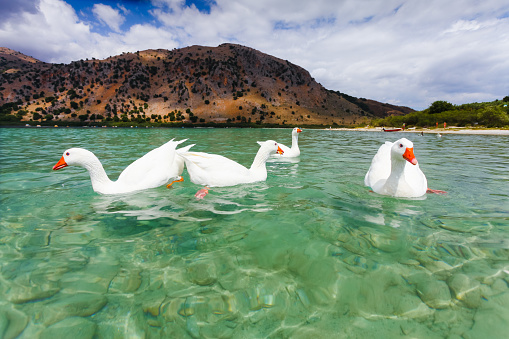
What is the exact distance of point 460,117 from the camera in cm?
4456

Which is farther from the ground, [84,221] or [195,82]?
[195,82]

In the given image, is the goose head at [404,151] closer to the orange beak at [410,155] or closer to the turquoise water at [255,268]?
the orange beak at [410,155]

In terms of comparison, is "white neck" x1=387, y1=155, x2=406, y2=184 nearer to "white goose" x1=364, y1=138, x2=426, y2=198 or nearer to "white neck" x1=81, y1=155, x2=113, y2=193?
"white goose" x1=364, y1=138, x2=426, y2=198

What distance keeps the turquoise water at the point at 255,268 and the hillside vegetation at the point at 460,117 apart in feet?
169

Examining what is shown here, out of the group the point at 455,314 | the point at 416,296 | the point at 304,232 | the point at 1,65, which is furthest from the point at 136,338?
the point at 1,65

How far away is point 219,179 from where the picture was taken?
20.2ft

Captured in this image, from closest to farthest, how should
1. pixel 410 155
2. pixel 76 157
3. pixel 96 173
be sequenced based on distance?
1. pixel 410 155
2. pixel 76 157
3. pixel 96 173

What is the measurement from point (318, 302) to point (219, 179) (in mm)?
4223

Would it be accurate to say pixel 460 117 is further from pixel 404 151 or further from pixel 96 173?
pixel 96 173

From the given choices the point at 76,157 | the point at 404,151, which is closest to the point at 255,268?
the point at 404,151

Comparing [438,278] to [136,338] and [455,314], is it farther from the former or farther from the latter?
[136,338]

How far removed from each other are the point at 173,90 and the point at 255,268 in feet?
397

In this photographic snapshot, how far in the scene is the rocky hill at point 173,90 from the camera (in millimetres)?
97250

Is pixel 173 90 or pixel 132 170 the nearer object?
pixel 132 170
